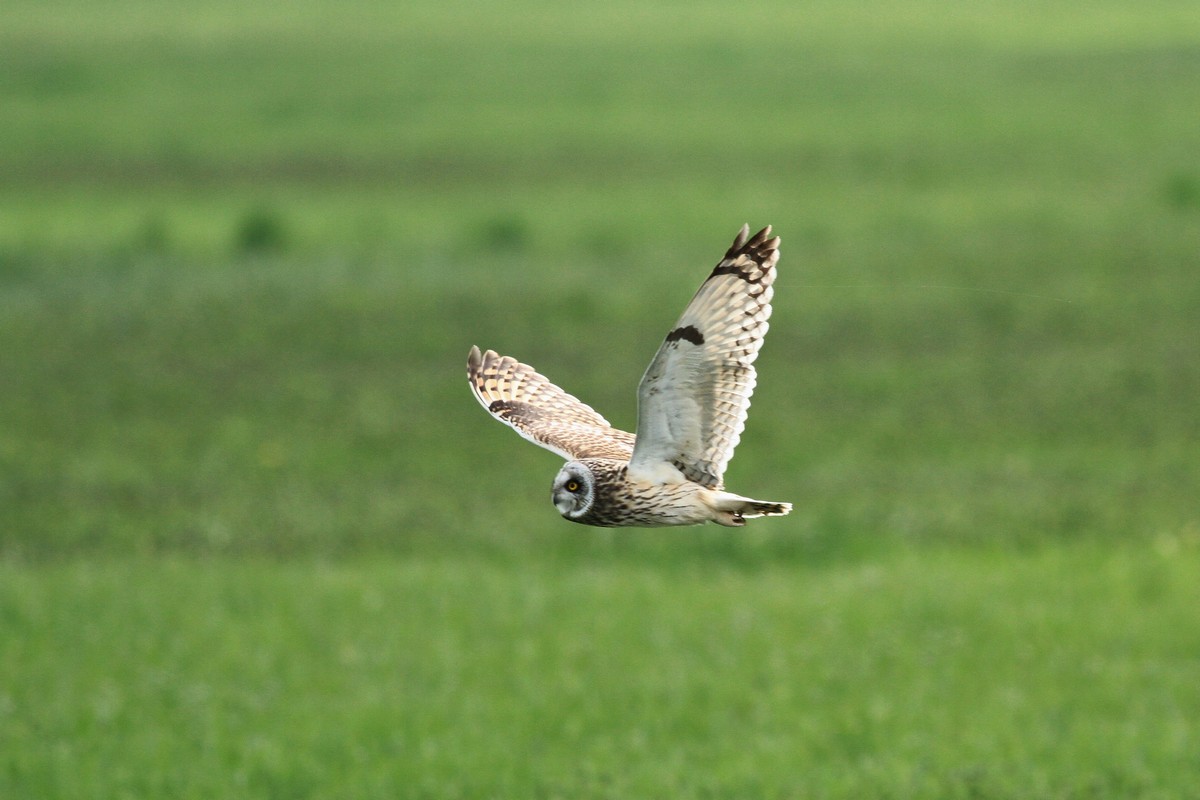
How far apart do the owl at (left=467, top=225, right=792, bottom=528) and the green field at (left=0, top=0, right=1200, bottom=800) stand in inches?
39.8

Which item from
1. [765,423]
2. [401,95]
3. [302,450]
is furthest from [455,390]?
[401,95]

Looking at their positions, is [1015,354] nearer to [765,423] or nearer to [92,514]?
[765,423]

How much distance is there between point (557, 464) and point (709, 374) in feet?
66.3

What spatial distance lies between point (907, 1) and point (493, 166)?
28613 mm

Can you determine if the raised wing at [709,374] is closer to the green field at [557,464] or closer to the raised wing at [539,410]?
the raised wing at [539,410]

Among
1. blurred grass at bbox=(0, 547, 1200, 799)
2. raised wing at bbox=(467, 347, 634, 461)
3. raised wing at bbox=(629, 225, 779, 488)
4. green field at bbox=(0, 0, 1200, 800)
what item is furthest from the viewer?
green field at bbox=(0, 0, 1200, 800)

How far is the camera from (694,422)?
3270mm

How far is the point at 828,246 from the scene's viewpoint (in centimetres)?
3462

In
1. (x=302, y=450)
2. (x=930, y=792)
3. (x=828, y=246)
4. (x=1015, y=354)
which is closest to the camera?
A: (x=930, y=792)

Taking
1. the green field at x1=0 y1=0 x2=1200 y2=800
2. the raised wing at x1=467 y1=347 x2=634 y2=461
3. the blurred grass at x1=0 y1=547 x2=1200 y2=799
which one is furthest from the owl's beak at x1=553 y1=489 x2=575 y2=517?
the blurred grass at x1=0 y1=547 x2=1200 y2=799

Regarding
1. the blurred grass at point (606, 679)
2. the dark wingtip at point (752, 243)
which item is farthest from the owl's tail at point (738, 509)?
the blurred grass at point (606, 679)

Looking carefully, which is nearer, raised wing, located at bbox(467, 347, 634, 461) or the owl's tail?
the owl's tail

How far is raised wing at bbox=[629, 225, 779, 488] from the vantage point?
3.22 m

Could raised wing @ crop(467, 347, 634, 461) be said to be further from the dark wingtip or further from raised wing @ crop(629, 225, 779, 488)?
the dark wingtip
